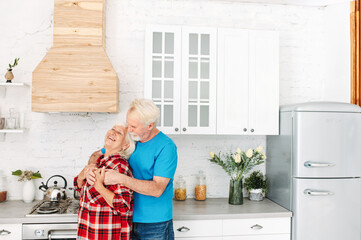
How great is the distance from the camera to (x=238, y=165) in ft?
9.29

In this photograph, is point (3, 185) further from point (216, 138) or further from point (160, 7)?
point (160, 7)

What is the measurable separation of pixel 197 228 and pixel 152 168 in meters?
0.79

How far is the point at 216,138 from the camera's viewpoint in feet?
10.1

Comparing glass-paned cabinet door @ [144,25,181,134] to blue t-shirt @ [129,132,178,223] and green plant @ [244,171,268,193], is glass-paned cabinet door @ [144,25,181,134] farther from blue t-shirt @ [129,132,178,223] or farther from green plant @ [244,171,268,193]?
green plant @ [244,171,268,193]

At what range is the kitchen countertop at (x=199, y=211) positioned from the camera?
7.52 ft

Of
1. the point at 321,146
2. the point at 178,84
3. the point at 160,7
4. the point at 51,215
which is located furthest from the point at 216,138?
the point at 51,215

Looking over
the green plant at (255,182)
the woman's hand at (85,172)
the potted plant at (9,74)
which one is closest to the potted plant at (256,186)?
the green plant at (255,182)

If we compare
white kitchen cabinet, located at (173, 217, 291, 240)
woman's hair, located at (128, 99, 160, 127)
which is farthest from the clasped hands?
white kitchen cabinet, located at (173, 217, 291, 240)

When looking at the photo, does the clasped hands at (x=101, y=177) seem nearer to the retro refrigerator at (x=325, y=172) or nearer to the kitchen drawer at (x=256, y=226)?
the kitchen drawer at (x=256, y=226)

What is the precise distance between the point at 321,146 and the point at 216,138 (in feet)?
3.18

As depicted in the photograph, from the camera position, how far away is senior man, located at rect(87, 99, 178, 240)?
6.30ft

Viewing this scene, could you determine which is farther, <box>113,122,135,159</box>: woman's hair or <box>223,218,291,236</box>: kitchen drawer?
<box>223,218,291,236</box>: kitchen drawer

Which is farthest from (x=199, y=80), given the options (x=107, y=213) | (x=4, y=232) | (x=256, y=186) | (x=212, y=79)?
(x=4, y=232)

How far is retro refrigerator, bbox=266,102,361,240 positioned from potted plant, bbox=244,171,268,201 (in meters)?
0.34
